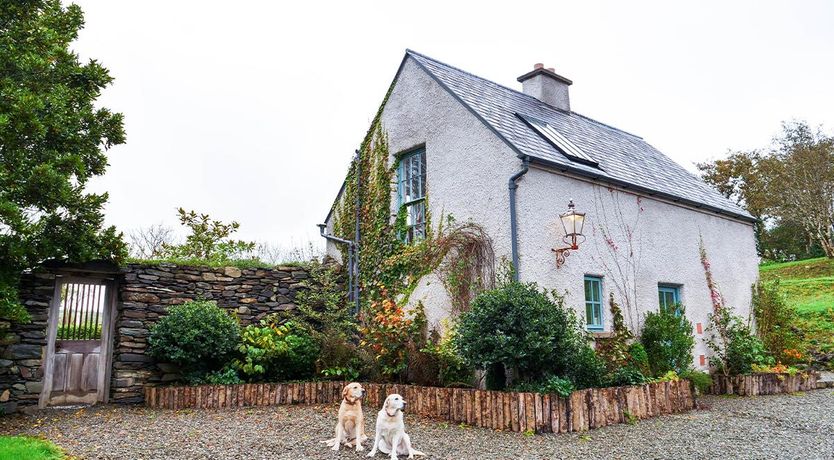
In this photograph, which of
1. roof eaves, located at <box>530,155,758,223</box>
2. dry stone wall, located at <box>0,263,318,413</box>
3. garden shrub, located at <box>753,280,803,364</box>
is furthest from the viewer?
garden shrub, located at <box>753,280,803,364</box>

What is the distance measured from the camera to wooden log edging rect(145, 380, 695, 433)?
7.03 meters

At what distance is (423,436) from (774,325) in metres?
10.7

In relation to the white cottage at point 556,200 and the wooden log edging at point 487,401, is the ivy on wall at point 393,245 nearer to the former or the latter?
the white cottage at point 556,200

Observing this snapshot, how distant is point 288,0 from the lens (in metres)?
9.12

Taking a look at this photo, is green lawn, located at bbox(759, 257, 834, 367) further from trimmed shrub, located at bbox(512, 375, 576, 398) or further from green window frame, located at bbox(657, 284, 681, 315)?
trimmed shrub, located at bbox(512, 375, 576, 398)

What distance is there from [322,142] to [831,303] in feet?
56.7

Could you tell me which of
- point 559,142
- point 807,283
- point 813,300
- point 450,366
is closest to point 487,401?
point 450,366

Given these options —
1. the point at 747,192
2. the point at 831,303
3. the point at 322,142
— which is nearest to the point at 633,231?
the point at 322,142

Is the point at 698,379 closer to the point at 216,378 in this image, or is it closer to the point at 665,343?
the point at 665,343

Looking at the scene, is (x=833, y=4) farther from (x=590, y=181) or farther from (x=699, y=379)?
(x=699, y=379)

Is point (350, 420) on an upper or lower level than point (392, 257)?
lower

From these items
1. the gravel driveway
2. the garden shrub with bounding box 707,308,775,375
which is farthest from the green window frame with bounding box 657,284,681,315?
the gravel driveway

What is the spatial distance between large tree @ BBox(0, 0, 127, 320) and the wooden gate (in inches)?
45.5

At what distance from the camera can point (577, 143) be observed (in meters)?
11.9
